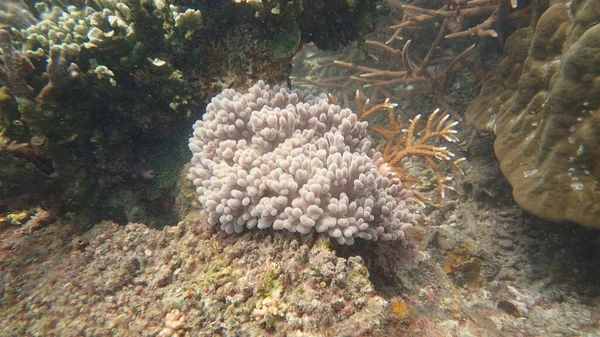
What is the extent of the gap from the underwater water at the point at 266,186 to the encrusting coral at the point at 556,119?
0.05 ft

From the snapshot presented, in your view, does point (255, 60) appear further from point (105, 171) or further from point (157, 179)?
point (105, 171)

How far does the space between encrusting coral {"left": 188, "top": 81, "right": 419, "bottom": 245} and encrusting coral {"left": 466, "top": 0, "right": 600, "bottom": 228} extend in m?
1.29

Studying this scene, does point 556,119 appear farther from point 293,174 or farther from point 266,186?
point 266,186

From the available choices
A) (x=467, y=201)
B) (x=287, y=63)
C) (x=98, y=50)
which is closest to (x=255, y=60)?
(x=287, y=63)

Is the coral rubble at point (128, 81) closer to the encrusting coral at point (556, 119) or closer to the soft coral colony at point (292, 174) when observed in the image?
the soft coral colony at point (292, 174)

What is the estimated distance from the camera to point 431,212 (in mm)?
3930

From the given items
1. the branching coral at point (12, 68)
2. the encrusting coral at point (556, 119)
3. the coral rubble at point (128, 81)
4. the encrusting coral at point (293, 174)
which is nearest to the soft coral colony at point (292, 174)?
the encrusting coral at point (293, 174)

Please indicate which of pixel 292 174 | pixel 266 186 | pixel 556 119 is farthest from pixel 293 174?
pixel 556 119

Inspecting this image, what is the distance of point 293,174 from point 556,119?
7.88 feet

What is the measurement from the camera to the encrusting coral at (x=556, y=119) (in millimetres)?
2529

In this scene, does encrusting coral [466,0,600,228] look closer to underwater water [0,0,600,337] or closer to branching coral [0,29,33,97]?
underwater water [0,0,600,337]

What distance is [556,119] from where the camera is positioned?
2740 millimetres

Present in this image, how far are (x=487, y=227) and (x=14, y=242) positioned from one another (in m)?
4.92

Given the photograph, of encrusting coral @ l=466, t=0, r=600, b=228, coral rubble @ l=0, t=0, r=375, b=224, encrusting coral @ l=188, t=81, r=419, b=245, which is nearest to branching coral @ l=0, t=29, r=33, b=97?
coral rubble @ l=0, t=0, r=375, b=224
